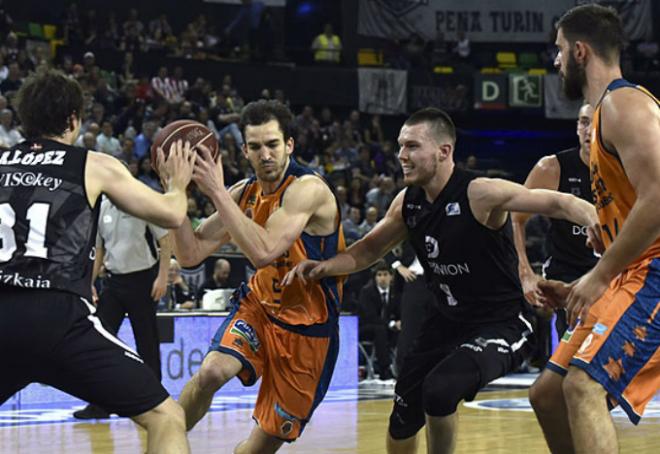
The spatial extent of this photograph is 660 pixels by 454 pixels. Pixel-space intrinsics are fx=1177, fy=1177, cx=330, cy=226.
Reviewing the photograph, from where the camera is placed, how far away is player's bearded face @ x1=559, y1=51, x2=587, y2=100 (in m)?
4.52

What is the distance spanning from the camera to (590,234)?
4.67 metres

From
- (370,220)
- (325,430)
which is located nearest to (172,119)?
(370,220)

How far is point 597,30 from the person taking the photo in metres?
4.48

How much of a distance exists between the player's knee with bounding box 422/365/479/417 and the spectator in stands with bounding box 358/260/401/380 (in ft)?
26.8

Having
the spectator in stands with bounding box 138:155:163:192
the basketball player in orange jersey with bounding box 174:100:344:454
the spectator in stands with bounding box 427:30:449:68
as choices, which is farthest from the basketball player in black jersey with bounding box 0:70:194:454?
the spectator in stands with bounding box 427:30:449:68

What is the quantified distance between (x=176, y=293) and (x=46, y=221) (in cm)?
877

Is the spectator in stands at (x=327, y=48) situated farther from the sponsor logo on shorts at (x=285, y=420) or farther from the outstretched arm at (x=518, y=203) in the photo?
the sponsor logo on shorts at (x=285, y=420)

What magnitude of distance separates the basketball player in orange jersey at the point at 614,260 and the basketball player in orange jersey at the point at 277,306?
1741 mm

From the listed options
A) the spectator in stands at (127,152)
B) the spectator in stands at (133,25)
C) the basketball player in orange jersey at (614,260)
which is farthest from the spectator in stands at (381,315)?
the basketball player in orange jersey at (614,260)

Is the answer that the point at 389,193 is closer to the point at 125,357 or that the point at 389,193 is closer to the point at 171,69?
the point at 171,69

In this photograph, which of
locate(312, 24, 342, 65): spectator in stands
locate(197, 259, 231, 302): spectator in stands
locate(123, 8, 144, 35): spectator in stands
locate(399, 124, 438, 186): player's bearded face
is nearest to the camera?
locate(399, 124, 438, 186): player's bearded face

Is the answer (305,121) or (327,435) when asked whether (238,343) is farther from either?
(305,121)

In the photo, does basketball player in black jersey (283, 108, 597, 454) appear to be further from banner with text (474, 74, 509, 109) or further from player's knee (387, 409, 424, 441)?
banner with text (474, 74, 509, 109)

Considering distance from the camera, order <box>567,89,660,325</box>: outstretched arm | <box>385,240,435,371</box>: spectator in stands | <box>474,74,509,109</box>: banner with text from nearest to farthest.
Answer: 1. <box>567,89,660,325</box>: outstretched arm
2. <box>385,240,435,371</box>: spectator in stands
3. <box>474,74,509,109</box>: banner with text
